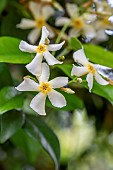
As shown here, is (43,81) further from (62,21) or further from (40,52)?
(62,21)

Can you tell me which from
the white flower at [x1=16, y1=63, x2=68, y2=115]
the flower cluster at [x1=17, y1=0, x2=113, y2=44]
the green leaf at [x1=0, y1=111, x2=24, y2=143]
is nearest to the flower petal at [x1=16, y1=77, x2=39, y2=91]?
the white flower at [x1=16, y1=63, x2=68, y2=115]

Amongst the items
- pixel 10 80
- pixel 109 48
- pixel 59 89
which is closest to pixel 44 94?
pixel 59 89

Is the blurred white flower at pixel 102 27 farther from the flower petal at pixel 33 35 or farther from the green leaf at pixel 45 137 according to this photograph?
the green leaf at pixel 45 137

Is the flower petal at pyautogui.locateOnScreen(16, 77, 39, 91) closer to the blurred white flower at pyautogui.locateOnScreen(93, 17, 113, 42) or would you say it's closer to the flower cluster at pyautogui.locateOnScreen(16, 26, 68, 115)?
the flower cluster at pyautogui.locateOnScreen(16, 26, 68, 115)

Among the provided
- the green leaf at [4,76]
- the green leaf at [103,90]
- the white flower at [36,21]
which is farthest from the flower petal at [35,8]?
the green leaf at [103,90]

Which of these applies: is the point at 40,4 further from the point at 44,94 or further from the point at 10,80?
the point at 44,94

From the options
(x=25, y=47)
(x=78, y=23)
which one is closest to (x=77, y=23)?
(x=78, y=23)

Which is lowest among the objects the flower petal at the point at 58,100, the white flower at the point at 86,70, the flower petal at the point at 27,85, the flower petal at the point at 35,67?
the flower petal at the point at 58,100
